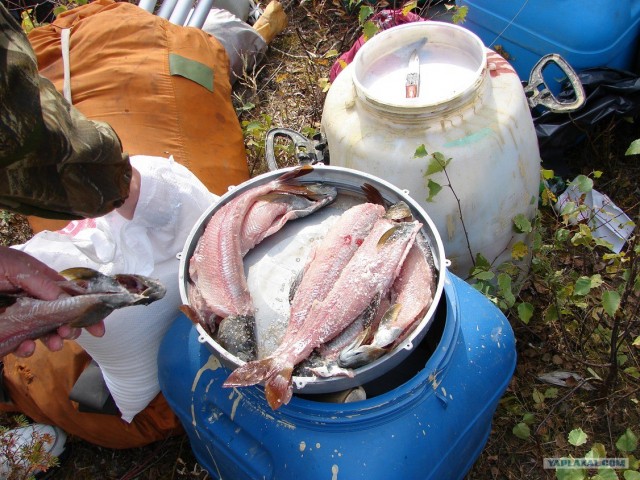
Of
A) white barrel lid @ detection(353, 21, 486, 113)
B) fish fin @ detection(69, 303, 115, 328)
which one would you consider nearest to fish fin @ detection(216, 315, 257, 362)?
fish fin @ detection(69, 303, 115, 328)

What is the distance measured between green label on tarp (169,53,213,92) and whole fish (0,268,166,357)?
1440 mm

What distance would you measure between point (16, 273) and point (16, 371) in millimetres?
981

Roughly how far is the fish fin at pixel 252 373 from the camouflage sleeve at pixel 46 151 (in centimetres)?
64

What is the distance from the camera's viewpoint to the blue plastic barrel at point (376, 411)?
149 centimetres

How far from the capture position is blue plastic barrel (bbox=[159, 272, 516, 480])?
4.90ft

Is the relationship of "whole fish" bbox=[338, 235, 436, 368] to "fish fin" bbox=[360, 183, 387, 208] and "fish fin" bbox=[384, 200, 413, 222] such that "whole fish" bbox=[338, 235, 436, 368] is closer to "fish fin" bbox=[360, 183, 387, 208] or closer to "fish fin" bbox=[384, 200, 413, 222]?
"fish fin" bbox=[384, 200, 413, 222]

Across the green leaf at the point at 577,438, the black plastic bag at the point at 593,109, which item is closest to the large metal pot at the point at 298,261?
the green leaf at the point at 577,438

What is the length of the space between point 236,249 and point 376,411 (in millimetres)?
574

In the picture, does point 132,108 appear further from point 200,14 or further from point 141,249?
point 200,14

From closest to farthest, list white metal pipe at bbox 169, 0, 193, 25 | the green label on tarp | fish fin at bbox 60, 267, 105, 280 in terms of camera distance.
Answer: fish fin at bbox 60, 267, 105, 280 → the green label on tarp → white metal pipe at bbox 169, 0, 193, 25

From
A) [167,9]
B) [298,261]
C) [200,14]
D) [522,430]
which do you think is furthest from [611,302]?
[167,9]

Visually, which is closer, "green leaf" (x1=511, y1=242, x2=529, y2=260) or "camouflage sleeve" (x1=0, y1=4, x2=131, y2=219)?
"camouflage sleeve" (x1=0, y1=4, x2=131, y2=219)

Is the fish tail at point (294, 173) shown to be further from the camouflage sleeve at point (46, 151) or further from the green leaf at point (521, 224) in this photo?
the green leaf at point (521, 224)

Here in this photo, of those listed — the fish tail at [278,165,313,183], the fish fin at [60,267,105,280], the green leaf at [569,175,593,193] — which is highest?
the fish tail at [278,165,313,183]
